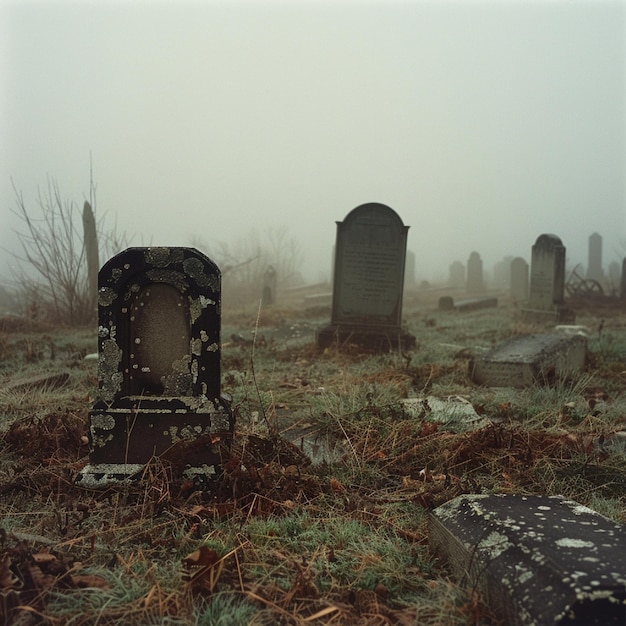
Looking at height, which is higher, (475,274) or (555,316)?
(475,274)

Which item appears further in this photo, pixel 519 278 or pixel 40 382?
pixel 519 278

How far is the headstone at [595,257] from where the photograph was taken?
27.3 metres

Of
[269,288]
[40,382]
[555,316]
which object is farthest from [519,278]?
[40,382]

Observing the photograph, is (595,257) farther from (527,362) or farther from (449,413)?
(449,413)

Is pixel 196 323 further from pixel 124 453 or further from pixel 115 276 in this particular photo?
pixel 124 453

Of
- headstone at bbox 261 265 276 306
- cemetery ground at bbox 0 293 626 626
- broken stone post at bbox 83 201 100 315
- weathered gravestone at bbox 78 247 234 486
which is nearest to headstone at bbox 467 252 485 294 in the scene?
headstone at bbox 261 265 276 306

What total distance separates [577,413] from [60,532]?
4.20m

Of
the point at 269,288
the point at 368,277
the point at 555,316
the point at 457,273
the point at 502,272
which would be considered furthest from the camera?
the point at 502,272

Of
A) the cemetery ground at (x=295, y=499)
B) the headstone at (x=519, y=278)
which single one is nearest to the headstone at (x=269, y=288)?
the headstone at (x=519, y=278)

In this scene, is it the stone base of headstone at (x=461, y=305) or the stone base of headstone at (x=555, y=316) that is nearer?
the stone base of headstone at (x=555, y=316)

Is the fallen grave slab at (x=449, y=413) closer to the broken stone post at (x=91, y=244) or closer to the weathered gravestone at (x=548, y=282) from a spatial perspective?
the weathered gravestone at (x=548, y=282)

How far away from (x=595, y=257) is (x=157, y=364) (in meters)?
28.2

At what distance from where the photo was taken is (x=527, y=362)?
6227 millimetres

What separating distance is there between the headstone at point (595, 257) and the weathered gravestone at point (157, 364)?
27512mm
